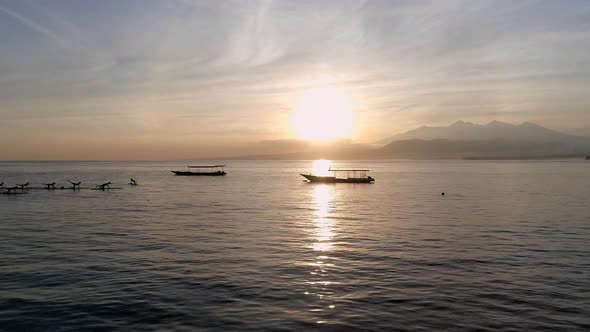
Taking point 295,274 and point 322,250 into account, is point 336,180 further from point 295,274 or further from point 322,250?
point 295,274

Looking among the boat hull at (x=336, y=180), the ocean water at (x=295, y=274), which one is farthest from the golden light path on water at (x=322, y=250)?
the boat hull at (x=336, y=180)

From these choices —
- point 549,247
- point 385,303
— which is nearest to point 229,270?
point 385,303

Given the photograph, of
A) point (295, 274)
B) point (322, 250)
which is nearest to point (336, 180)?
point (322, 250)

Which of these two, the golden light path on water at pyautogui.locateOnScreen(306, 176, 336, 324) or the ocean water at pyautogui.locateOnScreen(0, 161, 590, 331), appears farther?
the golden light path on water at pyautogui.locateOnScreen(306, 176, 336, 324)

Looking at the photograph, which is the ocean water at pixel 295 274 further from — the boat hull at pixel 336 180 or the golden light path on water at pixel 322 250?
the boat hull at pixel 336 180

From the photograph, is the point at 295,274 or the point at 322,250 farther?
the point at 322,250

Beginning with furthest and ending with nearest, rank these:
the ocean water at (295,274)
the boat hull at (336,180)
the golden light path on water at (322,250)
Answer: the boat hull at (336,180) → the golden light path on water at (322,250) → the ocean water at (295,274)

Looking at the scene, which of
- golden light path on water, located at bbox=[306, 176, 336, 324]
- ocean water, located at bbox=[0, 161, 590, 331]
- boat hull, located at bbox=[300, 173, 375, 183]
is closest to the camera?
ocean water, located at bbox=[0, 161, 590, 331]

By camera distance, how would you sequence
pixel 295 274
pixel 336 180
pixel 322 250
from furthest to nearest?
pixel 336 180 < pixel 322 250 < pixel 295 274

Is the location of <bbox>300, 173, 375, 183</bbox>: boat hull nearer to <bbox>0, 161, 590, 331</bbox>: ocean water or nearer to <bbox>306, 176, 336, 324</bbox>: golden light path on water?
<bbox>306, 176, 336, 324</bbox>: golden light path on water

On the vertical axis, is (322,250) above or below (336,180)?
Answer: below

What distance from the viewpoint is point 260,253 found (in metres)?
28.1

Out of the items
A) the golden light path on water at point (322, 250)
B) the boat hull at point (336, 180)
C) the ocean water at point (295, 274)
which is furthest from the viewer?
the boat hull at point (336, 180)

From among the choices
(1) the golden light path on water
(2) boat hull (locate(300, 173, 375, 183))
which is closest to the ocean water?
(1) the golden light path on water
